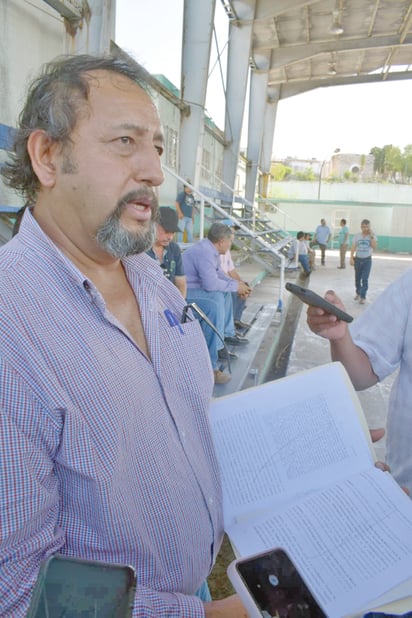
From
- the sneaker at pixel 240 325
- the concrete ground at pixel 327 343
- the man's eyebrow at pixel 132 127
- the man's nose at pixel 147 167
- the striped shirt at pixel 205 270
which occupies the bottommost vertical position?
the concrete ground at pixel 327 343

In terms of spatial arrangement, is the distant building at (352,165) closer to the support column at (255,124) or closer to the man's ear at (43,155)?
the support column at (255,124)

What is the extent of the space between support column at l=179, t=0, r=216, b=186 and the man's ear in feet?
21.8

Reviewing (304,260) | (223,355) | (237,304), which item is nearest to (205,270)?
(223,355)

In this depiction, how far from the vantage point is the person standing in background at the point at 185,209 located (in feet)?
23.0

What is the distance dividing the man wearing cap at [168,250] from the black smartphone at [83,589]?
→ 9.73 feet

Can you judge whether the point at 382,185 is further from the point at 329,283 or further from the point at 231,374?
the point at 231,374

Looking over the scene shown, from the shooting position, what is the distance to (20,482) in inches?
26.8

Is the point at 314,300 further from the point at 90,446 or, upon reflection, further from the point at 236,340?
the point at 236,340

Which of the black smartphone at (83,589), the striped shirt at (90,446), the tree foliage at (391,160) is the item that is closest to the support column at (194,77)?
the striped shirt at (90,446)

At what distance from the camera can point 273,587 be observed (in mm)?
668

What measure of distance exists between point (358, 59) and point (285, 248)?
8199 mm

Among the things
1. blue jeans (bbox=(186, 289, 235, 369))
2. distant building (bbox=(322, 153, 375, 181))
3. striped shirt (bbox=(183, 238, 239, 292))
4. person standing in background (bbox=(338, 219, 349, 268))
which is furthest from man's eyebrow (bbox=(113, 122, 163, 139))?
distant building (bbox=(322, 153, 375, 181))

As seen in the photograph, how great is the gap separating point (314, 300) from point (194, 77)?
6935mm

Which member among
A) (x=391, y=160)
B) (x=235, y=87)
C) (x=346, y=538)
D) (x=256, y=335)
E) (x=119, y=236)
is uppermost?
(x=391, y=160)
